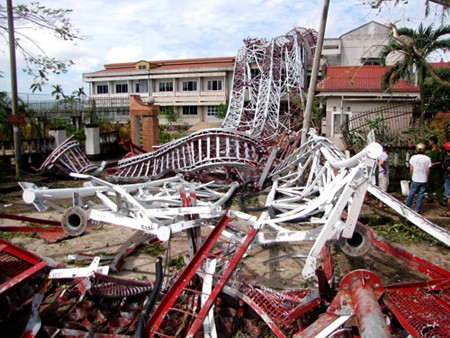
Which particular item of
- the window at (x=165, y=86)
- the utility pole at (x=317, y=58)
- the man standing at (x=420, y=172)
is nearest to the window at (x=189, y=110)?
the window at (x=165, y=86)

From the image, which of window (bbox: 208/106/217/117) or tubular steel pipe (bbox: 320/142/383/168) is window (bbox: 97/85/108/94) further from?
tubular steel pipe (bbox: 320/142/383/168)

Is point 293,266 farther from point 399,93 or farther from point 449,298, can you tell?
point 399,93

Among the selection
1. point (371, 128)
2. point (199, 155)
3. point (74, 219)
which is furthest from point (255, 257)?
point (371, 128)

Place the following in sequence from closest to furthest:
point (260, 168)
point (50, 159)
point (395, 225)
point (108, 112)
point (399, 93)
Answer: point (395, 225), point (260, 168), point (50, 159), point (399, 93), point (108, 112)

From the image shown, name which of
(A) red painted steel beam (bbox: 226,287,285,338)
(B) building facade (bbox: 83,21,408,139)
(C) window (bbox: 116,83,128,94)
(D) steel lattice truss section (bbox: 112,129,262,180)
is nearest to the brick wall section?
(D) steel lattice truss section (bbox: 112,129,262,180)

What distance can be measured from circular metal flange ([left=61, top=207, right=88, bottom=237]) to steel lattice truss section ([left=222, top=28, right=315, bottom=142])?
15.5 metres

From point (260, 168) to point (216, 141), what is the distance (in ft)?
4.35

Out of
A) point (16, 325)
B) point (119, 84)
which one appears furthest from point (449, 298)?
point (119, 84)

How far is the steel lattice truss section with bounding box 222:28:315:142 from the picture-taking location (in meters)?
20.9

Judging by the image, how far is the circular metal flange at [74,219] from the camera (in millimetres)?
4332

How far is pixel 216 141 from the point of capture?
34.2ft

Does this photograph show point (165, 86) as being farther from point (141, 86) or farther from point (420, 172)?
point (420, 172)

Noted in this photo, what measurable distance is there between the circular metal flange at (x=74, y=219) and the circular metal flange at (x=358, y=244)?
8.72ft

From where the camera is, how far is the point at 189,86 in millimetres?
38156
